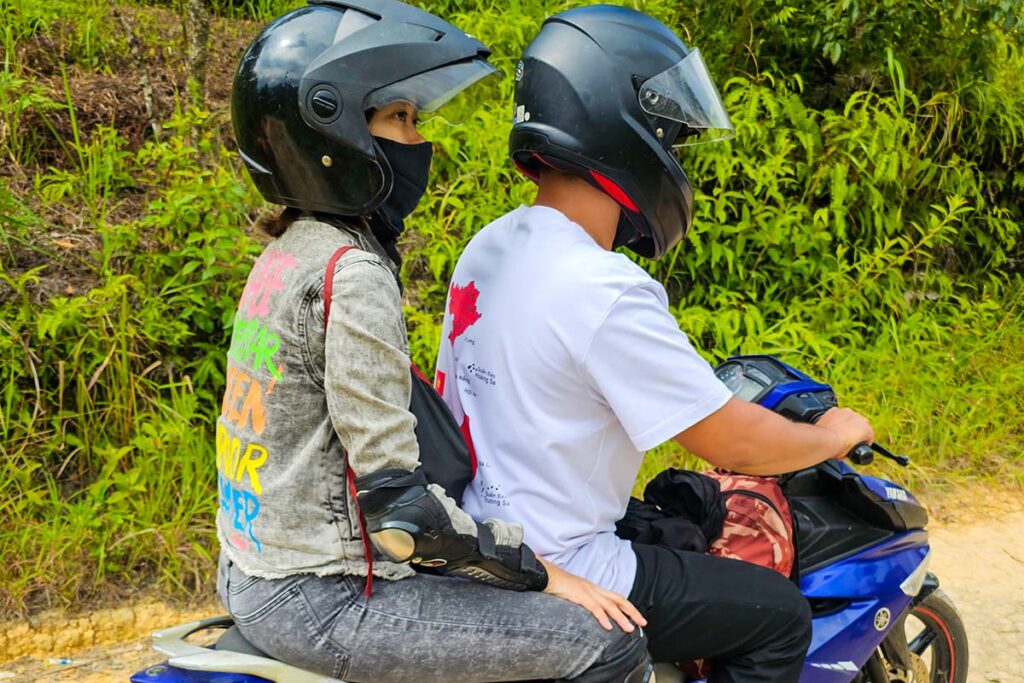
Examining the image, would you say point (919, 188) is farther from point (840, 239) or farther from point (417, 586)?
point (417, 586)

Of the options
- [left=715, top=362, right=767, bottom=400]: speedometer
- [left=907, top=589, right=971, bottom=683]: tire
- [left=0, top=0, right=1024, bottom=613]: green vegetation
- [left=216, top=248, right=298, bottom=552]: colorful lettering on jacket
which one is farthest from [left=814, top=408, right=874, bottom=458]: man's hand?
[left=0, top=0, right=1024, bottom=613]: green vegetation

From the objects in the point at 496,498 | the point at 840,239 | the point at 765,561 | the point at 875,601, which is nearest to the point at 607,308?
the point at 496,498

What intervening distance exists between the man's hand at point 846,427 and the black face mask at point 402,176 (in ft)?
3.10

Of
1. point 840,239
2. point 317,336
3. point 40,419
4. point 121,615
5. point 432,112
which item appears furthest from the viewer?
point 840,239

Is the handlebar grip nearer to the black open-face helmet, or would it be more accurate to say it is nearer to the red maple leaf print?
the red maple leaf print

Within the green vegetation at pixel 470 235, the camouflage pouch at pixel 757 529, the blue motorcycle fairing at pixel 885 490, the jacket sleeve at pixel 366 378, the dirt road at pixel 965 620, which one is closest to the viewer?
the jacket sleeve at pixel 366 378

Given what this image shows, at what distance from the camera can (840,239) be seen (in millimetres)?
5336

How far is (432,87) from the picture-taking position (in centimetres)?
184

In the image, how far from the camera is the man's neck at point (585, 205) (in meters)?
2.06

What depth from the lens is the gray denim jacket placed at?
1636 mm

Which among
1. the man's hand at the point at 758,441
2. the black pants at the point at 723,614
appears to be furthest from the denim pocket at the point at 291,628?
the man's hand at the point at 758,441

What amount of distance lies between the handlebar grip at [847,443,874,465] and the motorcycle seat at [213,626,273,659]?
3.97 ft

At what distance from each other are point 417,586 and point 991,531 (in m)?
3.40

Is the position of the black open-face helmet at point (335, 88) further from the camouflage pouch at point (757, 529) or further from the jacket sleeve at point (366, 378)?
the camouflage pouch at point (757, 529)
